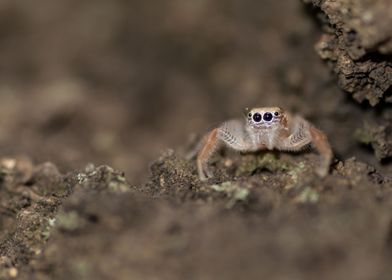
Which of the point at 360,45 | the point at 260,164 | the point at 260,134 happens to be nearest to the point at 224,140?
the point at 260,134

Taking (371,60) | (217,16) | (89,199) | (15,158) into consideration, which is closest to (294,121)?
(371,60)

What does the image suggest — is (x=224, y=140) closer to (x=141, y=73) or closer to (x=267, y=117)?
(x=267, y=117)

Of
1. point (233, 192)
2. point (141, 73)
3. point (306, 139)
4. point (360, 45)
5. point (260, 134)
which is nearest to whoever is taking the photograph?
A: point (233, 192)

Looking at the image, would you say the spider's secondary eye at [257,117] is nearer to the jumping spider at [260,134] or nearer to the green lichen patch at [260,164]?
the jumping spider at [260,134]

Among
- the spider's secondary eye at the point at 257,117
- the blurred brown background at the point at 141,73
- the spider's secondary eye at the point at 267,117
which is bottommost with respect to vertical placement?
the spider's secondary eye at the point at 267,117

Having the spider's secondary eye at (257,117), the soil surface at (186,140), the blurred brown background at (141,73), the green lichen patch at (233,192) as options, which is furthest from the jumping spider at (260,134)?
the blurred brown background at (141,73)

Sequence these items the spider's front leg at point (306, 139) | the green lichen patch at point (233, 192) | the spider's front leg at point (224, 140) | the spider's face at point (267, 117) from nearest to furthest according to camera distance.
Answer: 1. the green lichen patch at point (233, 192)
2. the spider's front leg at point (306, 139)
3. the spider's front leg at point (224, 140)
4. the spider's face at point (267, 117)

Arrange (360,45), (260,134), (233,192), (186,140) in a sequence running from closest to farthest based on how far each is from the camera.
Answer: (233,192) < (360,45) < (260,134) < (186,140)
